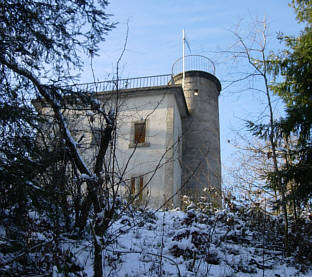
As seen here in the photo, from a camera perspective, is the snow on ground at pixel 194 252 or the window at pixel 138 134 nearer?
the snow on ground at pixel 194 252

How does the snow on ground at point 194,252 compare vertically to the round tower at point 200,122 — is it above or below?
below

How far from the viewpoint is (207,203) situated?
Result: 22.9ft

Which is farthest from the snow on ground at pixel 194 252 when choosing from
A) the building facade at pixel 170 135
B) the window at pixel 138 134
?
the window at pixel 138 134

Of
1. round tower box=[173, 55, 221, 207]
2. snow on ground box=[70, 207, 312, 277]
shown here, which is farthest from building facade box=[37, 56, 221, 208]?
snow on ground box=[70, 207, 312, 277]

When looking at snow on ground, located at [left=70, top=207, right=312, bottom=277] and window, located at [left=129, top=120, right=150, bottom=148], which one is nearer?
snow on ground, located at [left=70, top=207, right=312, bottom=277]

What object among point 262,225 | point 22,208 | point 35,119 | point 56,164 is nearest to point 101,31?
point 35,119

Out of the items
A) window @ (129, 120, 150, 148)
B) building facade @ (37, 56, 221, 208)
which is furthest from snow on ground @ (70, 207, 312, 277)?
window @ (129, 120, 150, 148)

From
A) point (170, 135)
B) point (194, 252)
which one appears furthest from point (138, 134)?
point (194, 252)

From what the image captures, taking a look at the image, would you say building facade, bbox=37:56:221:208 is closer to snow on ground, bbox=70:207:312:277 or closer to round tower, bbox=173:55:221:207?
round tower, bbox=173:55:221:207

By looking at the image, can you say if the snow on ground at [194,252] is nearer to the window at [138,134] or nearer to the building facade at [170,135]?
the building facade at [170,135]

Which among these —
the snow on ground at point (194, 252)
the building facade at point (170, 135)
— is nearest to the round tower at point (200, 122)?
the building facade at point (170, 135)

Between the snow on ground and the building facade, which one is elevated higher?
the building facade

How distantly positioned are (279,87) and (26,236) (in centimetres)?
580

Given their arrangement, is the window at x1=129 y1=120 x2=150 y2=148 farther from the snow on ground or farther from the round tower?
the snow on ground
